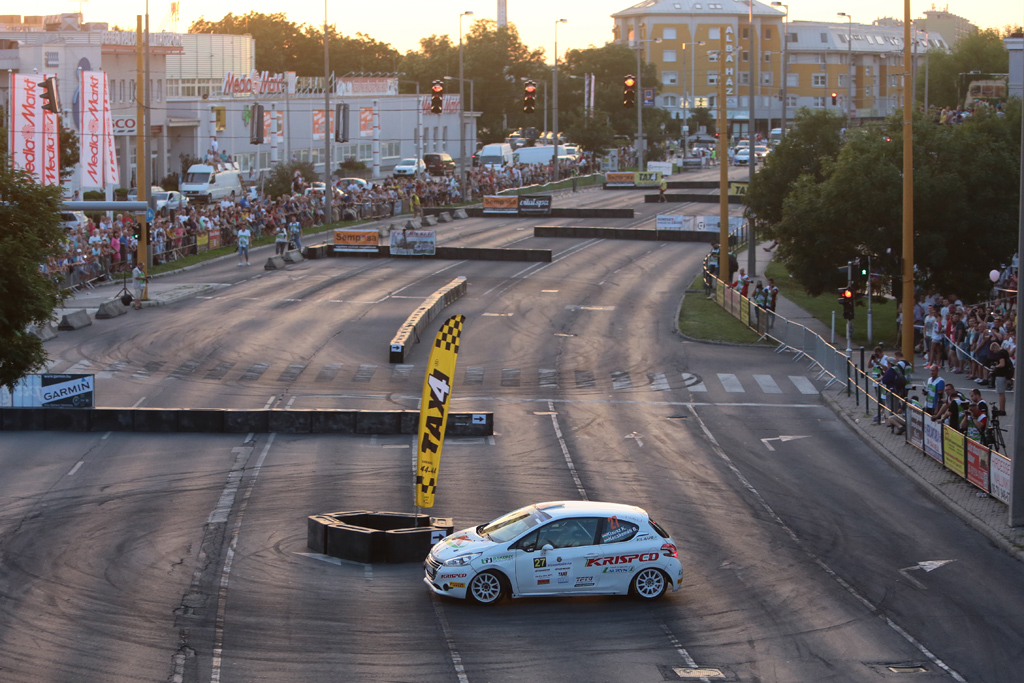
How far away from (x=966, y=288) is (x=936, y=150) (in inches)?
180

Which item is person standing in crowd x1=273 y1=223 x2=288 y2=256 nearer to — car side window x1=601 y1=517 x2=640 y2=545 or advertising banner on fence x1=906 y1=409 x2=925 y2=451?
advertising banner on fence x1=906 y1=409 x2=925 y2=451

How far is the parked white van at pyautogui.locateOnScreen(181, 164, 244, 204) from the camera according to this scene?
7700cm

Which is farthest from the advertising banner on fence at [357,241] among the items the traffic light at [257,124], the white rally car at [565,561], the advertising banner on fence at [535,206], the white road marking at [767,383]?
the white rally car at [565,561]

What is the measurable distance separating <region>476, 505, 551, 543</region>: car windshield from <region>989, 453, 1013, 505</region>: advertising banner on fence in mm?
9413

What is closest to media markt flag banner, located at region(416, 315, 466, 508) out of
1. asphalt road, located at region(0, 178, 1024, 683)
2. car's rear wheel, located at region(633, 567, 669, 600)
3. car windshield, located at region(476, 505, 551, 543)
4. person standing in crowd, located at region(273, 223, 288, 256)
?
asphalt road, located at region(0, 178, 1024, 683)

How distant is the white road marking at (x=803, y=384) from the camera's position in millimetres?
34281

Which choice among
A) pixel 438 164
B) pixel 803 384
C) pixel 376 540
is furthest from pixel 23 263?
pixel 438 164

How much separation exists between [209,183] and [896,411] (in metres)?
57.6

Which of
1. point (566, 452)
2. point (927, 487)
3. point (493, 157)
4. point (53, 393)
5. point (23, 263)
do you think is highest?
point (493, 157)

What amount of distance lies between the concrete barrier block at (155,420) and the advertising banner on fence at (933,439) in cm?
1711

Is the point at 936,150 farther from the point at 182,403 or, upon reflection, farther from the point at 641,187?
the point at 641,187

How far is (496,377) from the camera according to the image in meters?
35.7

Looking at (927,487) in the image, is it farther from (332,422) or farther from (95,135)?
(95,135)

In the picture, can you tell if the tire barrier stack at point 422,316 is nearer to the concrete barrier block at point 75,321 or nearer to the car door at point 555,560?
the concrete barrier block at point 75,321
